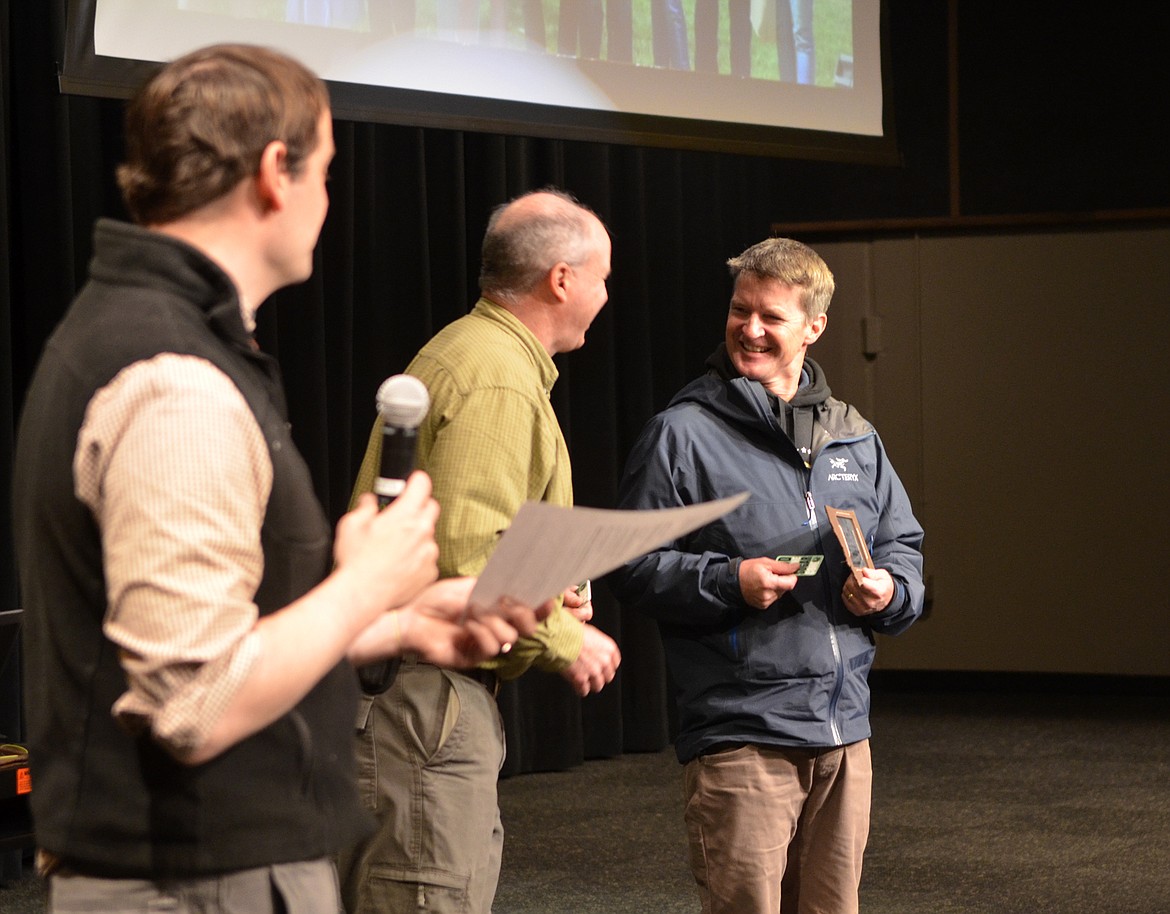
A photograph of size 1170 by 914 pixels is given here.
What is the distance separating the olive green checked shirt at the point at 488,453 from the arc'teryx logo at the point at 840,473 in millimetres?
579

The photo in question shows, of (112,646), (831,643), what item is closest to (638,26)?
(831,643)

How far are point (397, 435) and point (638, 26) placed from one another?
361 cm

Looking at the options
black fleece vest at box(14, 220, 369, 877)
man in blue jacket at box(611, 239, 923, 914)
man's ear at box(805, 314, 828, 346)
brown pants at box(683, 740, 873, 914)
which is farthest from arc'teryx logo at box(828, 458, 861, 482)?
black fleece vest at box(14, 220, 369, 877)

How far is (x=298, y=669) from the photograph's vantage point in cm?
99

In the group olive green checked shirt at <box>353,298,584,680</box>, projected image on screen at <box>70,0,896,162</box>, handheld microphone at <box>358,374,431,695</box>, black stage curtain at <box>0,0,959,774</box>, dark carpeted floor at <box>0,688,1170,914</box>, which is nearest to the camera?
handheld microphone at <box>358,374,431,695</box>

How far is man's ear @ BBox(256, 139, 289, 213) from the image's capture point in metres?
1.07

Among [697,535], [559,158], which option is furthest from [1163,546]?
[697,535]

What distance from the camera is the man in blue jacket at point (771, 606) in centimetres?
226

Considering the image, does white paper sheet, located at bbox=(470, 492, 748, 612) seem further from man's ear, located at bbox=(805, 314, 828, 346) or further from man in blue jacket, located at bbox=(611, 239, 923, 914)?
man's ear, located at bbox=(805, 314, 828, 346)

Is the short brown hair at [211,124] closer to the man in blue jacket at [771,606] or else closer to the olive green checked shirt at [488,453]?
the olive green checked shirt at [488,453]

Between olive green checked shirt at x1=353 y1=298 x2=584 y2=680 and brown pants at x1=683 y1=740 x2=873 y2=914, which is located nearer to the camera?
olive green checked shirt at x1=353 y1=298 x2=584 y2=680

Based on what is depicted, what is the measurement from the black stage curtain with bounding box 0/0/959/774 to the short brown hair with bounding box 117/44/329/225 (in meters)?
2.78

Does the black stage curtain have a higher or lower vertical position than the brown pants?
higher

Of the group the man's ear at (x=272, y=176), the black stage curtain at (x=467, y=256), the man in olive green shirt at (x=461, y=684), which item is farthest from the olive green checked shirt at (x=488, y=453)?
the black stage curtain at (x=467, y=256)
